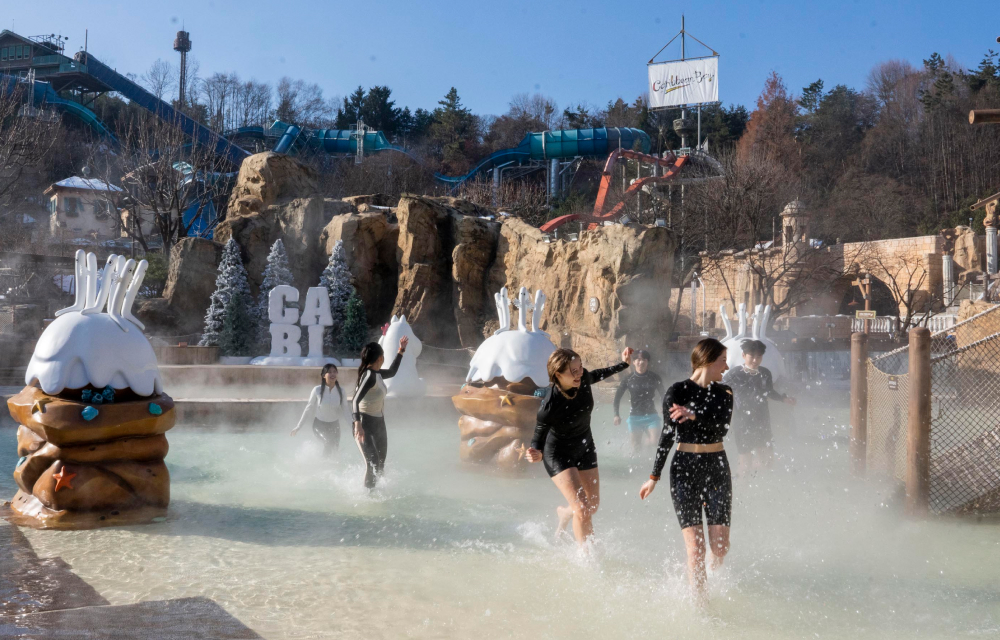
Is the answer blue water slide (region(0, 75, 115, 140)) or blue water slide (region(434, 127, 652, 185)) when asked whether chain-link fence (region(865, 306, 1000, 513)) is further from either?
blue water slide (region(0, 75, 115, 140))

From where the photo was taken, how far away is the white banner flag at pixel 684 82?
4328cm

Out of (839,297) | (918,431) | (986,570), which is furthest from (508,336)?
(839,297)

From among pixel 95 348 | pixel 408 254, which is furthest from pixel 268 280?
pixel 95 348

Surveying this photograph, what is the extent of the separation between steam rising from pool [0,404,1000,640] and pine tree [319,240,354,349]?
14388mm

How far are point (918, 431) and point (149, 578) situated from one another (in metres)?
5.99

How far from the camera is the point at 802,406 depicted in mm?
14484

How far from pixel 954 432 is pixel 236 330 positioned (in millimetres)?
18515

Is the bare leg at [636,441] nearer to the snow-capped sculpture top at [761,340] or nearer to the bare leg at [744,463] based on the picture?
the snow-capped sculpture top at [761,340]

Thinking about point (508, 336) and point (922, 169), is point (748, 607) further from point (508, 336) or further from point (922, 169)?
point (922, 169)

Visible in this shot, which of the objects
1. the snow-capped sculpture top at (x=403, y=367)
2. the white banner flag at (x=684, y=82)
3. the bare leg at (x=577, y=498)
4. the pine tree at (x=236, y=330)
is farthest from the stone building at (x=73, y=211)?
the bare leg at (x=577, y=498)

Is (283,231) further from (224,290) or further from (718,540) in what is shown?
(718,540)

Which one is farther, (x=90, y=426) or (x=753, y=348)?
(x=753, y=348)

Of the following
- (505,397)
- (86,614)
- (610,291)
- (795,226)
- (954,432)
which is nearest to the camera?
(86,614)

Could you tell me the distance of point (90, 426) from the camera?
6070mm
